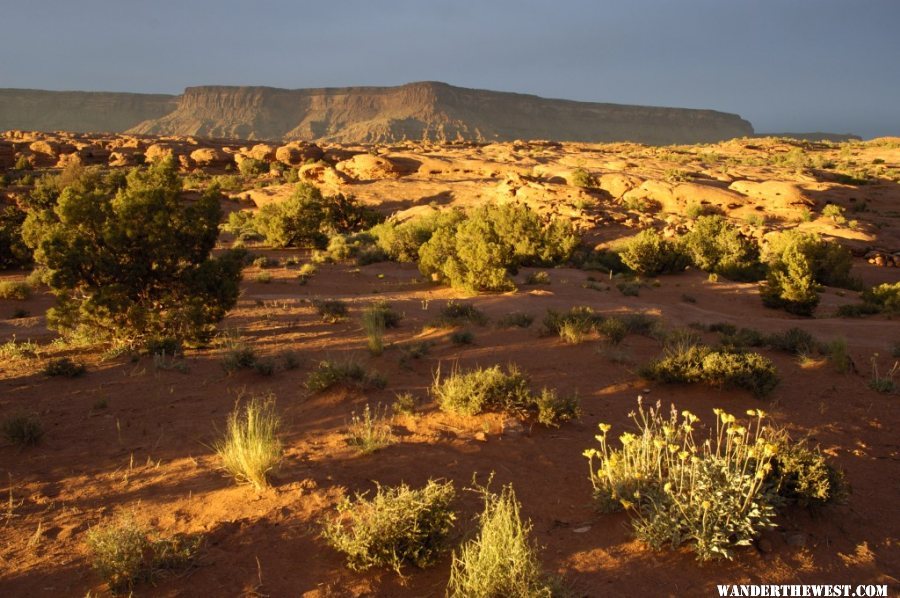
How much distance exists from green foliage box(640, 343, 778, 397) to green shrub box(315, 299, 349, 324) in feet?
19.2

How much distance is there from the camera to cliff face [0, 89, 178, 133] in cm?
11619

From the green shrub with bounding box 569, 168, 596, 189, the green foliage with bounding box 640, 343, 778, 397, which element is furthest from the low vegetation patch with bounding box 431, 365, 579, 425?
the green shrub with bounding box 569, 168, 596, 189

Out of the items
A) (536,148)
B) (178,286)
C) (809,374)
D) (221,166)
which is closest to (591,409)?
(809,374)

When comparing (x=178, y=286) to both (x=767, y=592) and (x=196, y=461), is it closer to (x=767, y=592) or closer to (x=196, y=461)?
(x=196, y=461)

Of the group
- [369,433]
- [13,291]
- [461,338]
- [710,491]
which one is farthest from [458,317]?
[13,291]

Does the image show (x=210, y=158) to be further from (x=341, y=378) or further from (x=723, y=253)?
(x=341, y=378)

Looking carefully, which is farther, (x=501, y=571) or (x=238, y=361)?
(x=238, y=361)

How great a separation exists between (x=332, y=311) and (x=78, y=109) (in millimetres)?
141710

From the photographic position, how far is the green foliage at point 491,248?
15.1m

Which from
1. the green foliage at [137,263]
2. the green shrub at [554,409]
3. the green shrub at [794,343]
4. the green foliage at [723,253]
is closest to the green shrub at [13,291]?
the green foliage at [137,263]

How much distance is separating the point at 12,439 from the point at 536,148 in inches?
2065

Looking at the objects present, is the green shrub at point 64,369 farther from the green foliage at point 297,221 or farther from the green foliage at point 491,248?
the green foliage at point 297,221

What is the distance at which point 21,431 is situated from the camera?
5293 millimetres

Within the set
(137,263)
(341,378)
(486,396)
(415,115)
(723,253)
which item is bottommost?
(723,253)
